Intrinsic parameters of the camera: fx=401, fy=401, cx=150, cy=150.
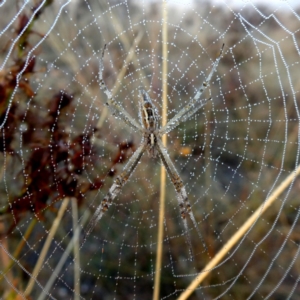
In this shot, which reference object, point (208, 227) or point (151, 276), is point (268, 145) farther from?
point (151, 276)

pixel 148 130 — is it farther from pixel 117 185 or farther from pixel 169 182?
pixel 169 182

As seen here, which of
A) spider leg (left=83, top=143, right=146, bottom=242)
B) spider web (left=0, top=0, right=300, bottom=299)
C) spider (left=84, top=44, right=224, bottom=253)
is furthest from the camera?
spider web (left=0, top=0, right=300, bottom=299)

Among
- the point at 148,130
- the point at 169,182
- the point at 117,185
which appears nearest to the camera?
the point at 148,130

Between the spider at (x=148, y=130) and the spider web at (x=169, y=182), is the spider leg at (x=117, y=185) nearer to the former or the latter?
the spider at (x=148, y=130)

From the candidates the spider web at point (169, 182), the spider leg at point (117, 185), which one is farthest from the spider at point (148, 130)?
the spider web at point (169, 182)

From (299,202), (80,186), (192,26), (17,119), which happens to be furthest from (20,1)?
(299,202)

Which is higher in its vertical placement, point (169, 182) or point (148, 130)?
point (148, 130)

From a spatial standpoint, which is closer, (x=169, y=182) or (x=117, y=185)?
(x=117, y=185)

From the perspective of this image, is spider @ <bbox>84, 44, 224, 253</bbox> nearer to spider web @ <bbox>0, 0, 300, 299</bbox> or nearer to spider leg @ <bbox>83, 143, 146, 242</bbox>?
spider leg @ <bbox>83, 143, 146, 242</bbox>

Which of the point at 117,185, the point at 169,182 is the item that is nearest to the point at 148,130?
the point at 117,185

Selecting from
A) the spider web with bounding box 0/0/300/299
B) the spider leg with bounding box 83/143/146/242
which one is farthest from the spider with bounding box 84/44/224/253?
the spider web with bounding box 0/0/300/299

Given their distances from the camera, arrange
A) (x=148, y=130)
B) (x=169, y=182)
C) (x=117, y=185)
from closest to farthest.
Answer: (x=148, y=130)
(x=117, y=185)
(x=169, y=182)
